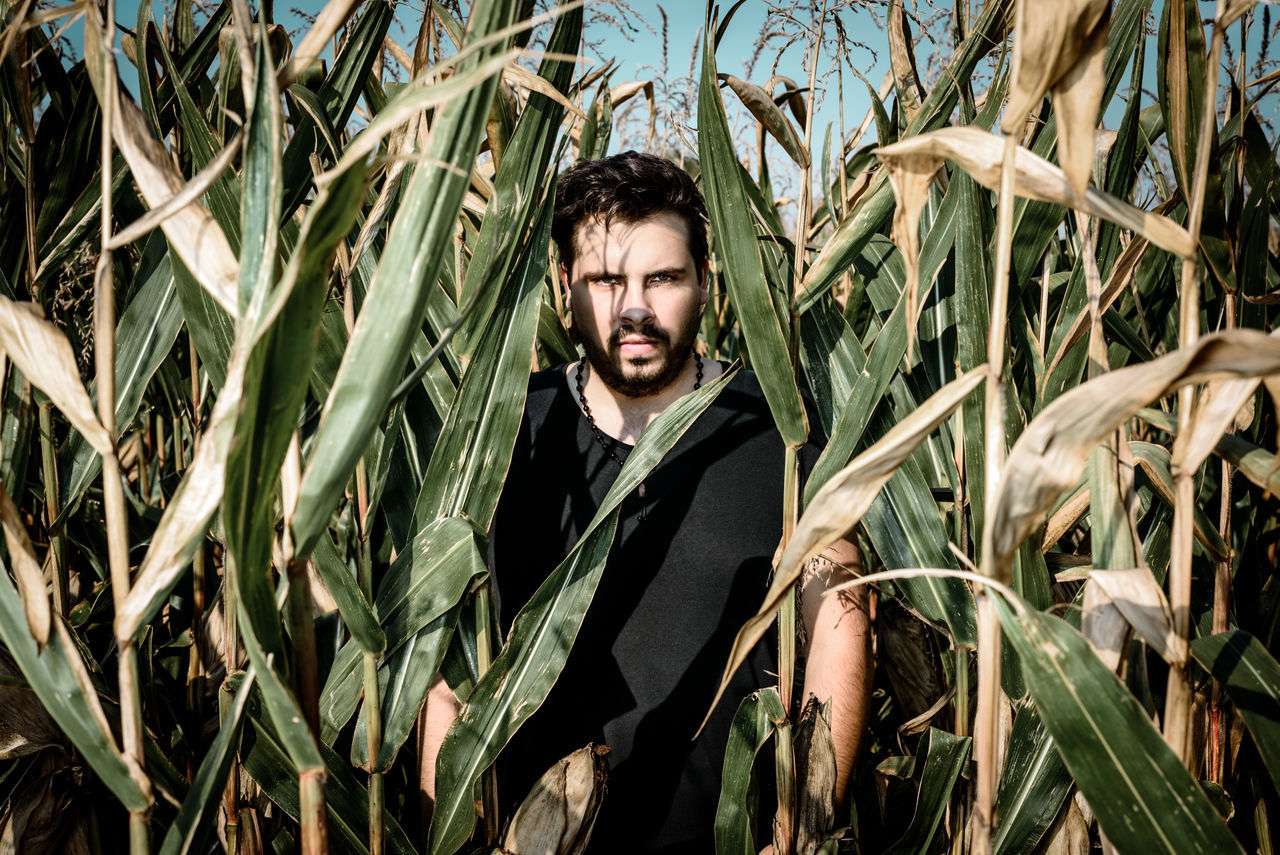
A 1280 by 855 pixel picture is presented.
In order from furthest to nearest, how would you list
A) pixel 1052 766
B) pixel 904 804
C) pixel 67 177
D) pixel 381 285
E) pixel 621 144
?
1. pixel 621 144
2. pixel 904 804
3. pixel 67 177
4. pixel 1052 766
5. pixel 381 285

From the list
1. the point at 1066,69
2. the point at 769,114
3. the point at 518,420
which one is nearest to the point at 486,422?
the point at 518,420

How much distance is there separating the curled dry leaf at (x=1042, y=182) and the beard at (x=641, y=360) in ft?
2.57

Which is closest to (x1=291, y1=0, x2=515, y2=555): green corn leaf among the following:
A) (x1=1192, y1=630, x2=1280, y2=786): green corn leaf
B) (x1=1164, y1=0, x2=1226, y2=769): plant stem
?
(x1=1164, y1=0, x2=1226, y2=769): plant stem

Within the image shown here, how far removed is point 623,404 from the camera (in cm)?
134

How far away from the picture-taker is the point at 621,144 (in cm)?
208

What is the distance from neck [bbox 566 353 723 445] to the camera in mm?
1316

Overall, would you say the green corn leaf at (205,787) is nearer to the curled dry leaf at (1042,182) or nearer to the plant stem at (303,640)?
the plant stem at (303,640)

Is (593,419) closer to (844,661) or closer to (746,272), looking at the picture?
(844,661)

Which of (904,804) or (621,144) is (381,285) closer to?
(904,804)

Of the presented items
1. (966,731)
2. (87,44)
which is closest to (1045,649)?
(966,731)

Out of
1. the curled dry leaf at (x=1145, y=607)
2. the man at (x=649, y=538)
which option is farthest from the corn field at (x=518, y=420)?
the man at (x=649, y=538)

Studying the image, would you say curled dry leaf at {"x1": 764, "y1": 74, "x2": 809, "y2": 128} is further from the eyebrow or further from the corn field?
the eyebrow

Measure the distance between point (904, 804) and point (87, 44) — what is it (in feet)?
4.45

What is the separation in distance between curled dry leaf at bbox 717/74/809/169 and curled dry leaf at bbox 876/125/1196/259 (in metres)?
0.23
